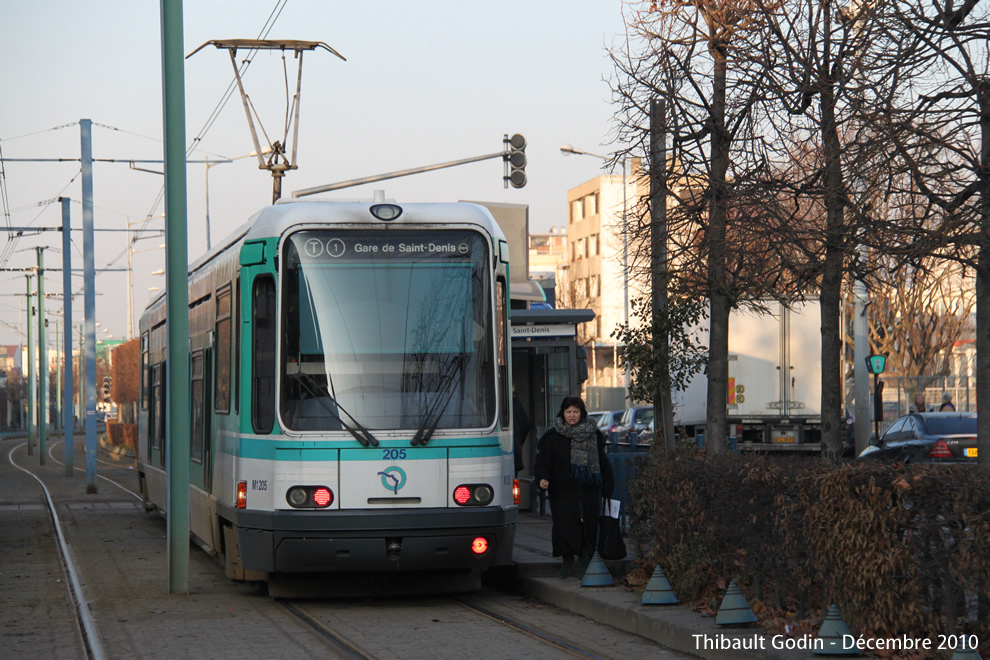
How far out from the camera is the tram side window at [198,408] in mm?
12614

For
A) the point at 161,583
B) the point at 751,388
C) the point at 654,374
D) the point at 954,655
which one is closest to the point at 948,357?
the point at 751,388

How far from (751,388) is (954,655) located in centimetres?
2144

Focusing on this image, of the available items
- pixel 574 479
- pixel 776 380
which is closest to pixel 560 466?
pixel 574 479

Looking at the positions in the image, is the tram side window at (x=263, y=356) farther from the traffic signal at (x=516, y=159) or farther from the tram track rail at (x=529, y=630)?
the traffic signal at (x=516, y=159)

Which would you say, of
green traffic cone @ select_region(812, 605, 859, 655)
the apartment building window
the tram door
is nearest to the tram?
the tram door

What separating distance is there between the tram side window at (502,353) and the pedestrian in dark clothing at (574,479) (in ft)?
2.03

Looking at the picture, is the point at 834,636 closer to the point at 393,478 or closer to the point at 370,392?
the point at 393,478

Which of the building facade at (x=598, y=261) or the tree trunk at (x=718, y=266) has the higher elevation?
the building facade at (x=598, y=261)

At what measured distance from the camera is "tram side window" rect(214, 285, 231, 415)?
11250 millimetres

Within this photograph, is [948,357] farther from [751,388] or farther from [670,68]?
[670,68]

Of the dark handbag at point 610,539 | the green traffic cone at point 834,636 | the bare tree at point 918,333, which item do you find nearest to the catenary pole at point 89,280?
the dark handbag at point 610,539

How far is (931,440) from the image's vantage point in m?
20.5

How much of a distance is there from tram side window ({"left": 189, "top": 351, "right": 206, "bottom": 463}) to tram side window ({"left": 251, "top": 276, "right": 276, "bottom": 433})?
231cm

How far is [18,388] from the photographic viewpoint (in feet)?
435
